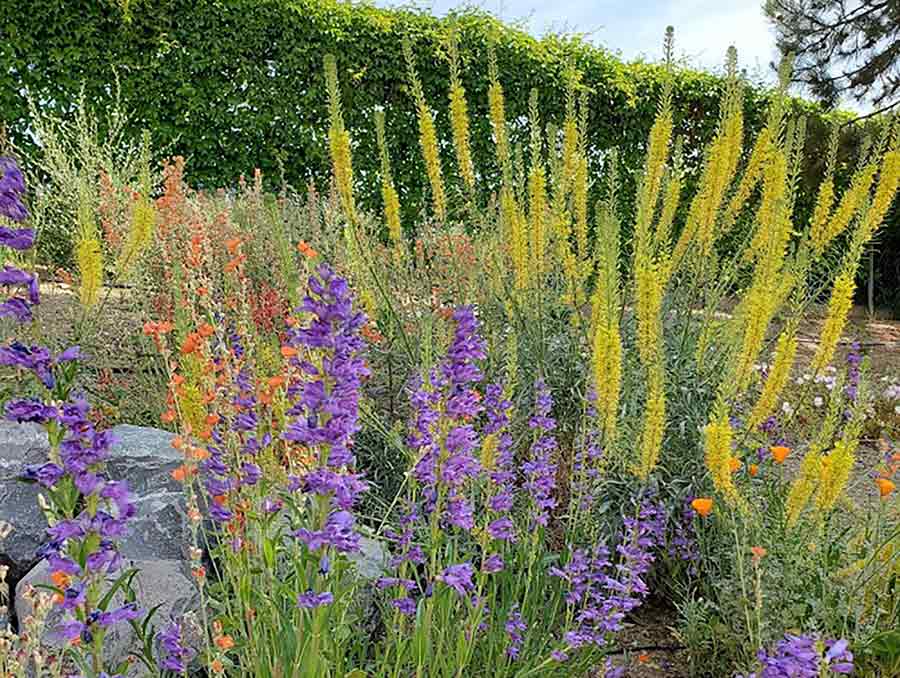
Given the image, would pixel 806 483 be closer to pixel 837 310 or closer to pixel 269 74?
pixel 837 310

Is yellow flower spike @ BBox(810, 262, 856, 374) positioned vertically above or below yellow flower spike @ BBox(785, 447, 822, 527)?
above

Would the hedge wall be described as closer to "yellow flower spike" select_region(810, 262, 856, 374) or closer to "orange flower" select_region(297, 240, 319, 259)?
"yellow flower spike" select_region(810, 262, 856, 374)

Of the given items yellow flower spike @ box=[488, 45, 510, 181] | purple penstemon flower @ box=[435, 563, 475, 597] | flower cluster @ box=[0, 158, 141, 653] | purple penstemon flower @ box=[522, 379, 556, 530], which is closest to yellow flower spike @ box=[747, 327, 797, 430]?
purple penstemon flower @ box=[522, 379, 556, 530]

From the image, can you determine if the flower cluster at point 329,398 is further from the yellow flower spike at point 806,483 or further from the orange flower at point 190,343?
the yellow flower spike at point 806,483

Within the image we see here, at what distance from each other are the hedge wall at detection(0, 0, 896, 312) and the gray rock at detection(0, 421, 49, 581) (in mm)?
5516

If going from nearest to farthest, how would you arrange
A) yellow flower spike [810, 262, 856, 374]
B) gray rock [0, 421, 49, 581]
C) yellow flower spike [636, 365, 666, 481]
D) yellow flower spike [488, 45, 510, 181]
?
yellow flower spike [636, 365, 666, 481], yellow flower spike [810, 262, 856, 374], gray rock [0, 421, 49, 581], yellow flower spike [488, 45, 510, 181]

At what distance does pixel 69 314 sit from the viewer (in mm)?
5074

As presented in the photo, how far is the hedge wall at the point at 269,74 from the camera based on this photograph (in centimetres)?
828

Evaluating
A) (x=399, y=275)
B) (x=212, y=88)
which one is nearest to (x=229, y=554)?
(x=399, y=275)

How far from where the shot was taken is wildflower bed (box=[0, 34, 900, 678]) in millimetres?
1428

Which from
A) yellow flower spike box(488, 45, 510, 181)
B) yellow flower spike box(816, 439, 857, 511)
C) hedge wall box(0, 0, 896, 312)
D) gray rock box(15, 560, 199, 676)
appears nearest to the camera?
gray rock box(15, 560, 199, 676)

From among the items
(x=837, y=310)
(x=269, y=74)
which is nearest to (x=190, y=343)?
(x=837, y=310)

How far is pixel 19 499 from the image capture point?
296cm

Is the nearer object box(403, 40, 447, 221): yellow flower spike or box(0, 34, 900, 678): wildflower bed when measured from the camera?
box(0, 34, 900, 678): wildflower bed
